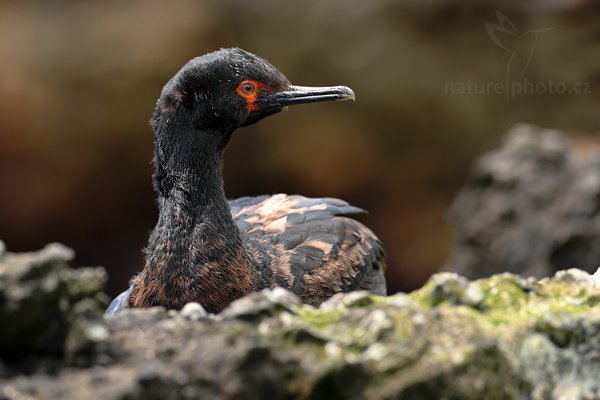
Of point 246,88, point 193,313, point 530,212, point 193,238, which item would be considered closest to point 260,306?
point 193,313

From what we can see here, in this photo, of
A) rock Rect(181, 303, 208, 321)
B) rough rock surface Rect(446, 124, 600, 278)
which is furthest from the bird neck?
rough rock surface Rect(446, 124, 600, 278)

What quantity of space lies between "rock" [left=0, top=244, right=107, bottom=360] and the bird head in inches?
96.3

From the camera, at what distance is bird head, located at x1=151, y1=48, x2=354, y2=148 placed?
4.99 metres

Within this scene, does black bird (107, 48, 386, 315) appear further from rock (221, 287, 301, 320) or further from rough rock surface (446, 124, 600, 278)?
rough rock surface (446, 124, 600, 278)

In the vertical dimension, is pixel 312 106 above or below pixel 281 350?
above

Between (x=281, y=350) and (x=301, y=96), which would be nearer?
(x=281, y=350)

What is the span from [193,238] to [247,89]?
844 mm

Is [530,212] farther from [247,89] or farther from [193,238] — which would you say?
[193,238]

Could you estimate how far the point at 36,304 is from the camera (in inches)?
99.3

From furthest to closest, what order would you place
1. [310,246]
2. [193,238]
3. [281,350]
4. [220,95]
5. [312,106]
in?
1. [312,106]
2. [310,246]
3. [220,95]
4. [193,238]
5. [281,350]

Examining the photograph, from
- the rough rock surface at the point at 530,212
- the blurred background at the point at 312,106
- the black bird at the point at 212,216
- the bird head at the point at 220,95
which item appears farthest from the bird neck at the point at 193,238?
the blurred background at the point at 312,106

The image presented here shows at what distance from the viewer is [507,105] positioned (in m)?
10.8

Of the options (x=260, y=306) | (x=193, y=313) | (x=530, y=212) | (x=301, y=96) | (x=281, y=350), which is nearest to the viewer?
(x=281, y=350)

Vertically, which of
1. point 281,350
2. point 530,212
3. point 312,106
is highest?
point 312,106
